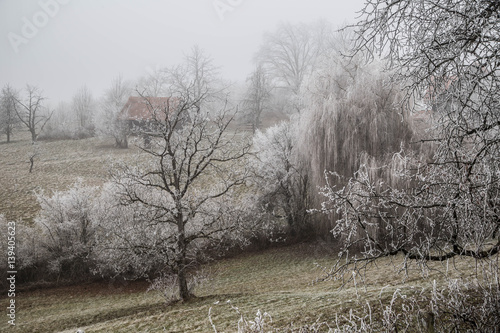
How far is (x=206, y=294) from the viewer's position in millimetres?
12688

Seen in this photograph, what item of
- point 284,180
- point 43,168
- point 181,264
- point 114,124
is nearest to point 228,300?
point 181,264

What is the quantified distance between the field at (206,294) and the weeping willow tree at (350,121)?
13.8 ft

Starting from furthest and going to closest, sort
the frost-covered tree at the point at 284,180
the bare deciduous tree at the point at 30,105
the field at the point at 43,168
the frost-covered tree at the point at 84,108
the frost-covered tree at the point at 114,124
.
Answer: the frost-covered tree at the point at 84,108 → the frost-covered tree at the point at 114,124 → the bare deciduous tree at the point at 30,105 → the field at the point at 43,168 → the frost-covered tree at the point at 284,180

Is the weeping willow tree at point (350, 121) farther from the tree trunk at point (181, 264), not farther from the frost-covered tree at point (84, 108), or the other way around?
the frost-covered tree at point (84, 108)

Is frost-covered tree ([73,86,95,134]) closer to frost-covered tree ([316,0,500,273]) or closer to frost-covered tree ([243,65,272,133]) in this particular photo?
frost-covered tree ([243,65,272,133])

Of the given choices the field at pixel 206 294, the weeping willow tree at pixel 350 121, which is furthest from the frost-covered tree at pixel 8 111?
the weeping willow tree at pixel 350 121

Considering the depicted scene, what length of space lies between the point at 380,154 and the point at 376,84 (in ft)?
9.60

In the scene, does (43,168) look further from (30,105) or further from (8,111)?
(30,105)

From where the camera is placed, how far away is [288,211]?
19.1 m

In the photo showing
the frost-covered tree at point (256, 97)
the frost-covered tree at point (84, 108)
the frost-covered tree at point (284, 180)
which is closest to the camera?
the frost-covered tree at point (284, 180)

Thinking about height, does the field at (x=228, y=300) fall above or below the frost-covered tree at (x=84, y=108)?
below

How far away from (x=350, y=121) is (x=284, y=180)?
233 inches

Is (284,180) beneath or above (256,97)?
beneath

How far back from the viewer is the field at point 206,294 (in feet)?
23.3
